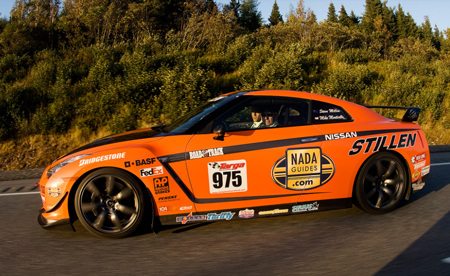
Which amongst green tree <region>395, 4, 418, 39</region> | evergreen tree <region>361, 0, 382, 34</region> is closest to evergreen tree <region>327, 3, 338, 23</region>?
evergreen tree <region>361, 0, 382, 34</region>

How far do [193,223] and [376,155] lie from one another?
Answer: 2.35m

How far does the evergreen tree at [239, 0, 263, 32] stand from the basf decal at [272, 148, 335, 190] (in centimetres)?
4040

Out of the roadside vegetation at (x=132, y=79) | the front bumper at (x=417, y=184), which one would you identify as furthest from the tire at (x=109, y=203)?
the roadside vegetation at (x=132, y=79)

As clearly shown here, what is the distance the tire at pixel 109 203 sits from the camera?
13.6ft

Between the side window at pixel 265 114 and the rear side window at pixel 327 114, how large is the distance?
0.29 feet

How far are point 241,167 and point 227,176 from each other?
7.2 inches

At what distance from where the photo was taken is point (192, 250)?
390 cm

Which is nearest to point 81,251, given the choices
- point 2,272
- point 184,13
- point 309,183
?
point 2,272

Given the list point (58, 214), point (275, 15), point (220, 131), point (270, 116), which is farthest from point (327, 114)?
point (275, 15)

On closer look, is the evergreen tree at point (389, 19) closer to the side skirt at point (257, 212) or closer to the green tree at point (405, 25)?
the green tree at point (405, 25)

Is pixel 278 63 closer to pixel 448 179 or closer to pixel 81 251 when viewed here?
pixel 448 179

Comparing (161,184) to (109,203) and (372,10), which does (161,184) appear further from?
(372,10)

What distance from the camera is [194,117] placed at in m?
4.86

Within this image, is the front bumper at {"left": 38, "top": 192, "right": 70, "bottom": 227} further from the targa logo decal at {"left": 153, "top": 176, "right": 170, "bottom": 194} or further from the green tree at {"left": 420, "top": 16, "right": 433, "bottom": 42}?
the green tree at {"left": 420, "top": 16, "right": 433, "bottom": 42}
